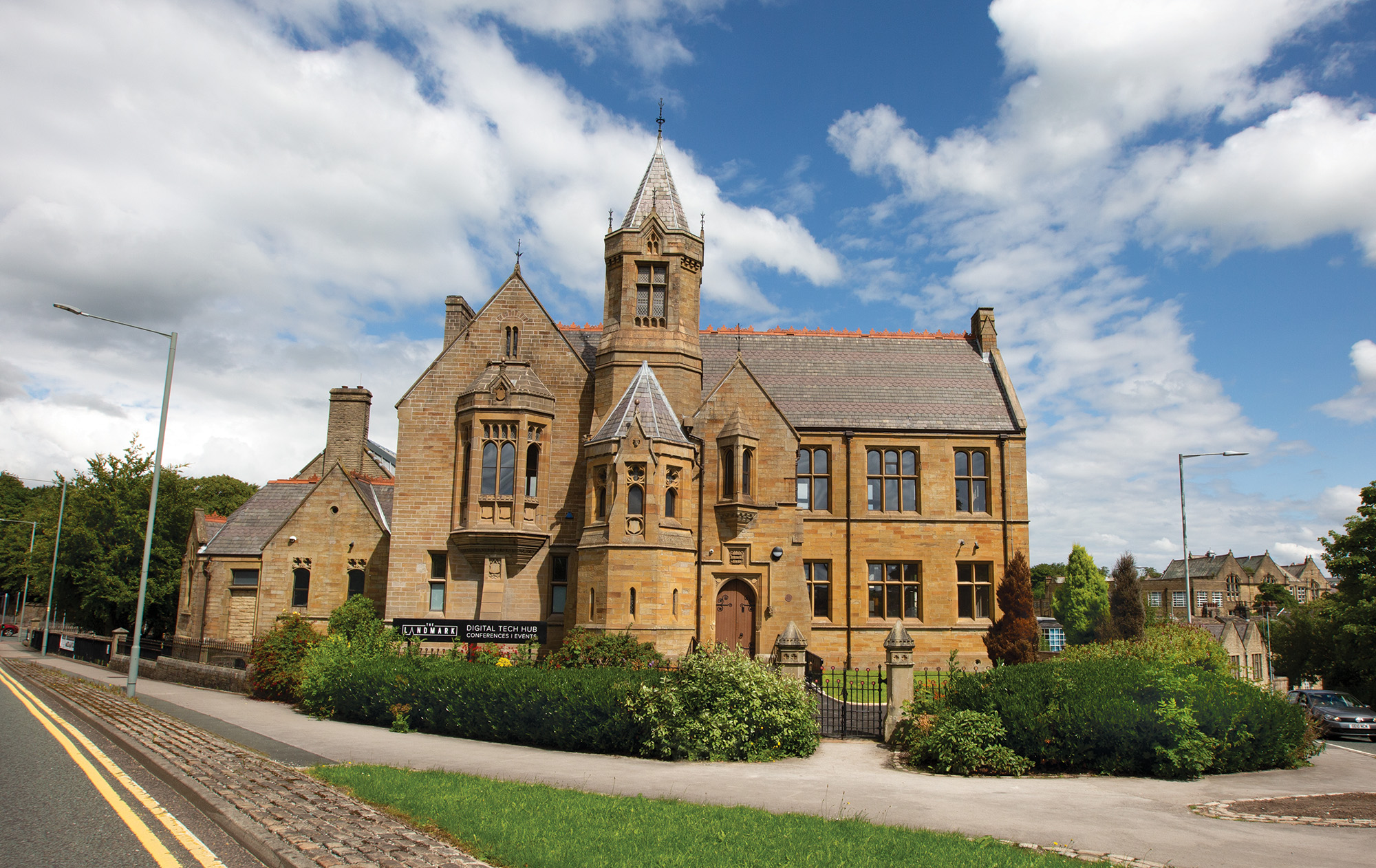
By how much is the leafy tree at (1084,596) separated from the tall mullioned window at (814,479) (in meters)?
29.9

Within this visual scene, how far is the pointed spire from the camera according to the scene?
27.7 m

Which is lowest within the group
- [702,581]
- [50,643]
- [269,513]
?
[50,643]

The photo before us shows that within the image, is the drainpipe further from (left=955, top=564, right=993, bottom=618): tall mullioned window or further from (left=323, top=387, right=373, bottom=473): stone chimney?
(left=323, top=387, right=373, bottom=473): stone chimney

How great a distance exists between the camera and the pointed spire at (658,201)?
2772cm

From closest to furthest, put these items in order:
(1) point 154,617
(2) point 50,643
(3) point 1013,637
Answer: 1. (3) point 1013,637
2. (1) point 154,617
3. (2) point 50,643

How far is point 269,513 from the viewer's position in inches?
1275

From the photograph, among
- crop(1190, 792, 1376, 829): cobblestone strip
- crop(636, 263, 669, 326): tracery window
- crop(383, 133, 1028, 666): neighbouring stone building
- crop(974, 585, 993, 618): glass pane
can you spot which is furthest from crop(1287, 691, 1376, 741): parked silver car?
crop(636, 263, 669, 326): tracery window

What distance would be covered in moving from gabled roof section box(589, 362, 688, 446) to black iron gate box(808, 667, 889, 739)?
816 centimetres

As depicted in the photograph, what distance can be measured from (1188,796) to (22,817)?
50.6ft

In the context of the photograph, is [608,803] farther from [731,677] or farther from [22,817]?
[22,817]

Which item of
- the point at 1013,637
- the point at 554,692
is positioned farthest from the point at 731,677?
the point at 1013,637

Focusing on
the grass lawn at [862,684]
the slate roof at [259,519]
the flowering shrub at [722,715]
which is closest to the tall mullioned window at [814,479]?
the grass lawn at [862,684]

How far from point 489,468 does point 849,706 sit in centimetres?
1284

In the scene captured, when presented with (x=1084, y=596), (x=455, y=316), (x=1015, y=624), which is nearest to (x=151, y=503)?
(x=455, y=316)
